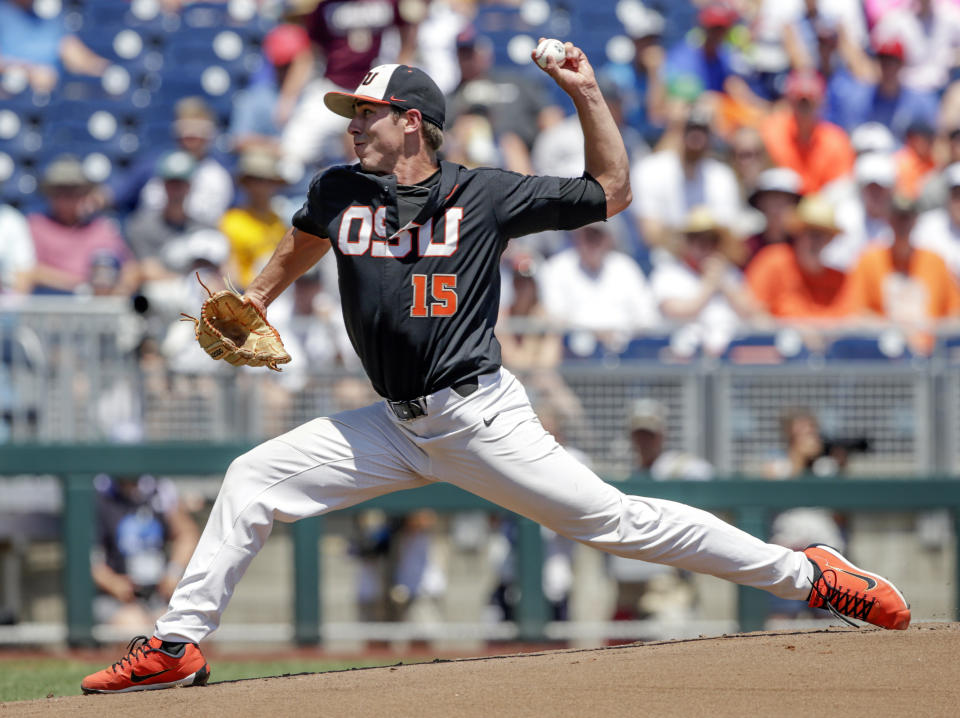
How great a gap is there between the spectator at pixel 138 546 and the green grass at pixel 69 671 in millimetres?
473

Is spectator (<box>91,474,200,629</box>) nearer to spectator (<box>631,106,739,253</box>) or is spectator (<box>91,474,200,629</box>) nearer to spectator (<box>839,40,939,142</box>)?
spectator (<box>631,106,739,253</box>)

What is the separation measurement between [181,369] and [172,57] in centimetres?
486

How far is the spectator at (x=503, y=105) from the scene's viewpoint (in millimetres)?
10320

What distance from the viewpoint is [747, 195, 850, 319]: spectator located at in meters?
8.82

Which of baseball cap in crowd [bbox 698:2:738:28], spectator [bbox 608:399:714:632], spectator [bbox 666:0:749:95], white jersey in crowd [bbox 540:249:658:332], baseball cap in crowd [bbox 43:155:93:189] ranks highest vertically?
baseball cap in crowd [bbox 698:2:738:28]

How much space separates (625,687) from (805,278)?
16.7 feet

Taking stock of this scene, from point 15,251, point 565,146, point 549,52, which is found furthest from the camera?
point 565,146

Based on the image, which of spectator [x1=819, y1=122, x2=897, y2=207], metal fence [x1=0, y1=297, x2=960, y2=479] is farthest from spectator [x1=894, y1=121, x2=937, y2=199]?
metal fence [x1=0, y1=297, x2=960, y2=479]

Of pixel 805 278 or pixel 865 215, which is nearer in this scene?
pixel 805 278

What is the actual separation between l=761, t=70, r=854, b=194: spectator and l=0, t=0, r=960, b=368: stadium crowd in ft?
0.06

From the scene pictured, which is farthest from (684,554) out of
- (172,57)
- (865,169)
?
(172,57)

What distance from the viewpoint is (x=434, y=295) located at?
4418 mm

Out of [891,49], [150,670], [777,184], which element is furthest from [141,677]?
[891,49]

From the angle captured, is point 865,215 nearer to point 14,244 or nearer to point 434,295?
point 14,244
